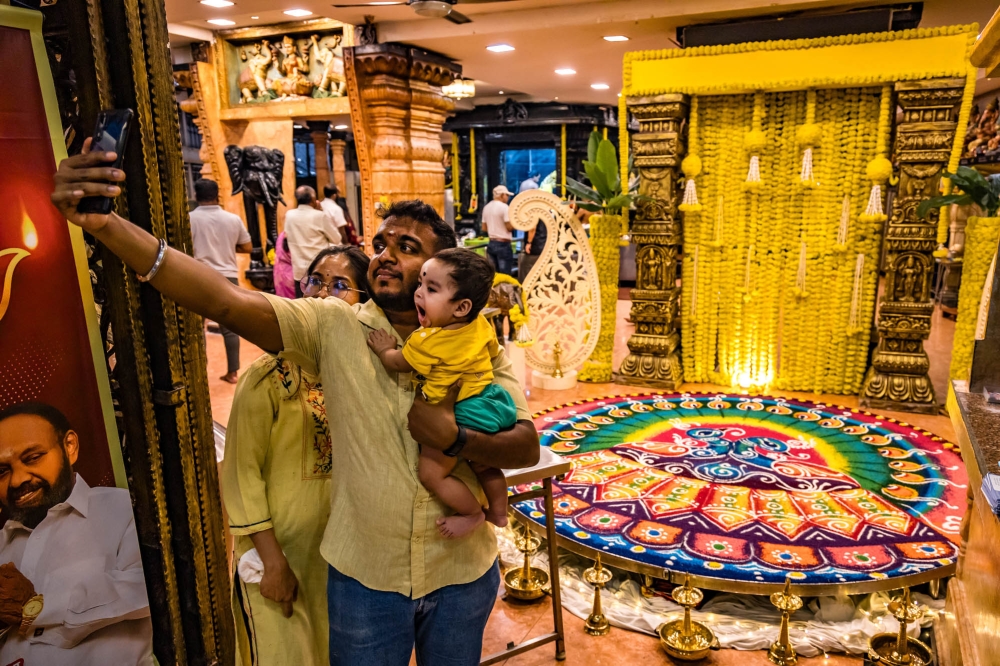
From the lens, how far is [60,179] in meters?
1.20

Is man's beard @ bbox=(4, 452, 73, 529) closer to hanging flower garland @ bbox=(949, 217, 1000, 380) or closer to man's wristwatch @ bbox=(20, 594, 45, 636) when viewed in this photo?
man's wristwatch @ bbox=(20, 594, 45, 636)

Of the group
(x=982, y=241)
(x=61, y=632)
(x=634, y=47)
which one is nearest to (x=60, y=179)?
(x=61, y=632)

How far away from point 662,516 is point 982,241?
3.43 meters

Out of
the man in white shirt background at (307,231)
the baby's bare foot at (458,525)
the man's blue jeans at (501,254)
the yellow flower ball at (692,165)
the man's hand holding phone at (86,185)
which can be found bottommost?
the man's blue jeans at (501,254)

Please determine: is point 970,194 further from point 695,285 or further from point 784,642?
point 784,642

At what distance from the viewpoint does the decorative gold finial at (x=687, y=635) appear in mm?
2584

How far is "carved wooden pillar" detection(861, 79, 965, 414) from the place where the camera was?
5031 mm

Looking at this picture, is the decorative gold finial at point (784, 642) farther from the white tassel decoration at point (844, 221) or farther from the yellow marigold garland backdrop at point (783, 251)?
the white tassel decoration at point (844, 221)

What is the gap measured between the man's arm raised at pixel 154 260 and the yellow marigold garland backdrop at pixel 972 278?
17.3 feet

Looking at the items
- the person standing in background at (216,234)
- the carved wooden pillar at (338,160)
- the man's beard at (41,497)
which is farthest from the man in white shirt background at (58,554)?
the carved wooden pillar at (338,160)

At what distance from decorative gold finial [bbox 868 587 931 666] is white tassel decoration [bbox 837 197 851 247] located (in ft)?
12.4

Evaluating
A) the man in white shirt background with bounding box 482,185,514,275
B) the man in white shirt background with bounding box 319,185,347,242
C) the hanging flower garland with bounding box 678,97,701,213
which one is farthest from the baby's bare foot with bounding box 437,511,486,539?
the man in white shirt background with bounding box 482,185,514,275

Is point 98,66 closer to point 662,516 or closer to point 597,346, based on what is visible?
point 662,516

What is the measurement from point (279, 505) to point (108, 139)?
3.19 feet
